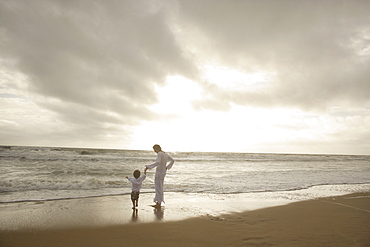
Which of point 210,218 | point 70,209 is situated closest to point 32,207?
point 70,209

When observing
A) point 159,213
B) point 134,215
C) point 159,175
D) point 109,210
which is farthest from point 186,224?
Result: point 109,210

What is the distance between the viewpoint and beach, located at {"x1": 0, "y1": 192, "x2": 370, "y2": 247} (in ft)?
15.3

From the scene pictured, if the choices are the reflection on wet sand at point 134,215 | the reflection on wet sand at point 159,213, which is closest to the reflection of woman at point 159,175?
the reflection on wet sand at point 159,213

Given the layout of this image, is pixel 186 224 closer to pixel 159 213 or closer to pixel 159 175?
pixel 159 213

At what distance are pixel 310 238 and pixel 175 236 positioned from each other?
2956mm

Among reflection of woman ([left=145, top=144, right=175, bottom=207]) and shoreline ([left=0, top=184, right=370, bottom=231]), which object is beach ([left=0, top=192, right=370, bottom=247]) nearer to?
shoreline ([left=0, top=184, right=370, bottom=231])

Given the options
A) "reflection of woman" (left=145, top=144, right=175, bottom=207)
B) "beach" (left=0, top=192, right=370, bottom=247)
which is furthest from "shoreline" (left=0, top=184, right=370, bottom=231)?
"reflection of woman" (left=145, top=144, right=175, bottom=207)

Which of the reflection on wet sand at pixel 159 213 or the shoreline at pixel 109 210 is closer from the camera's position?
the shoreline at pixel 109 210

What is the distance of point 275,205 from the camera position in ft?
26.9

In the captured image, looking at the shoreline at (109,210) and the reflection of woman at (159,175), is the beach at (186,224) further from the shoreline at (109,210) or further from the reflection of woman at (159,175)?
the reflection of woman at (159,175)

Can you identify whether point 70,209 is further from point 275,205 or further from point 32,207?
point 275,205

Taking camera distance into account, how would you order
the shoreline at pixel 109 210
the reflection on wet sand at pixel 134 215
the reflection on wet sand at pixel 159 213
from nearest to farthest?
the shoreline at pixel 109 210 → the reflection on wet sand at pixel 134 215 → the reflection on wet sand at pixel 159 213

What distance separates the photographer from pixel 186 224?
570cm

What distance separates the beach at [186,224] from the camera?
4.66 m
